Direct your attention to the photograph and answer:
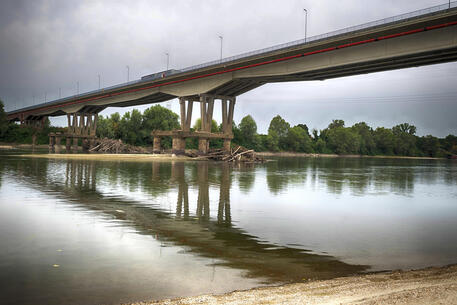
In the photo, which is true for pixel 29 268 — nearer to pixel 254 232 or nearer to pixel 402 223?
pixel 254 232

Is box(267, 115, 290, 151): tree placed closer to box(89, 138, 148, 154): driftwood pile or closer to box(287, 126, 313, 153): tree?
box(287, 126, 313, 153): tree

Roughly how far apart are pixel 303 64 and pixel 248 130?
277 ft

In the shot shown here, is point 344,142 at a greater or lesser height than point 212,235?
greater

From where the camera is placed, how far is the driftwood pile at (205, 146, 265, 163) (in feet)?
208

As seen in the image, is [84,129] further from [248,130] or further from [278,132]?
[278,132]

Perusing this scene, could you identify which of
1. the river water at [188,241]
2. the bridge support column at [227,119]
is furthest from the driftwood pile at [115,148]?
the river water at [188,241]

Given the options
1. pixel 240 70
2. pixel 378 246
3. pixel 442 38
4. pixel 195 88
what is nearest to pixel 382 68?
pixel 442 38

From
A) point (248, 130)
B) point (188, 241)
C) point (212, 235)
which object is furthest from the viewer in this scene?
point (248, 130)

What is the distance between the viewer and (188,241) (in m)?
9.65

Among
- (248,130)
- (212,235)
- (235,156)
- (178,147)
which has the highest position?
(248,130)

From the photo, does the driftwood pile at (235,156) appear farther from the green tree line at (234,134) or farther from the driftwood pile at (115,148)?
the green tree line at (234,134)

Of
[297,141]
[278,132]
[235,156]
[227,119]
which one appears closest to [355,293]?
[235,156]

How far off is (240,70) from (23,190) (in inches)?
1827

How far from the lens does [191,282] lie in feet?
22.1
